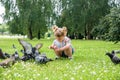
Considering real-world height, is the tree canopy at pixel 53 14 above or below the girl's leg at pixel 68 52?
above

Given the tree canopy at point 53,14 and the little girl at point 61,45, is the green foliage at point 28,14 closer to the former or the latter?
the tree canopy at point 53,14

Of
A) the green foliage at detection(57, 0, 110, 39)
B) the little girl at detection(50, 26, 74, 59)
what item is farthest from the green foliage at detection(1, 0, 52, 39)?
the little girl at detection(50, 26, 74, 59)

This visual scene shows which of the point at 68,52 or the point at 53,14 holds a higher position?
the point at 53,14

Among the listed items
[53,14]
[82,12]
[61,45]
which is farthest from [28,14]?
[61,45]

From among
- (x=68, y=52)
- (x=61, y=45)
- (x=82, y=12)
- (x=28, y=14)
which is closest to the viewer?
(x=68, y=52)

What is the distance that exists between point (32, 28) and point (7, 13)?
515 centimetres

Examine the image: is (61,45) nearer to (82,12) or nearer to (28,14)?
(28,14)

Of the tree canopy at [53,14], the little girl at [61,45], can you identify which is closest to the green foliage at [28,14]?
the tree canopy at [53,14]

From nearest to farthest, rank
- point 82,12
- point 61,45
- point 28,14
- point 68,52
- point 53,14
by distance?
1. point 68,52
2. point 61,45
3. point 28,14
4. point 82,12
5. point 53,14

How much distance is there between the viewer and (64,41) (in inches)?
550

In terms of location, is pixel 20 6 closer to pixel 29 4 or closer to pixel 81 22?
pixel 29 4

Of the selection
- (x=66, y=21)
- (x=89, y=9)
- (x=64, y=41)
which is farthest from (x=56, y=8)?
(x=64, y=41)

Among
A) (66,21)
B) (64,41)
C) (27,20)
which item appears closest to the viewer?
(64,41)

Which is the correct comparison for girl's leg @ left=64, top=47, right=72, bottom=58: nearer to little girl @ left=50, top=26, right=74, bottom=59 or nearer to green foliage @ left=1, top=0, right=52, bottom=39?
little girl @ left=50, top=26, right=74, bottom=59
